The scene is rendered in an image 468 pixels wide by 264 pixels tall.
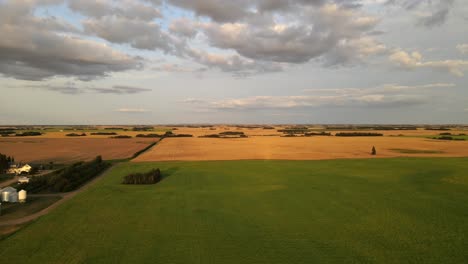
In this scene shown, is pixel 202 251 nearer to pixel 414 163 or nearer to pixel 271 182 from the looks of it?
pixel 271 182

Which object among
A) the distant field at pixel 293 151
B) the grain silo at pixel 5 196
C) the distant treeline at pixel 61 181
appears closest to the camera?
the grain silo at pixel 5 196

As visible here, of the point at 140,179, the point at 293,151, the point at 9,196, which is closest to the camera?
the point at 9,196

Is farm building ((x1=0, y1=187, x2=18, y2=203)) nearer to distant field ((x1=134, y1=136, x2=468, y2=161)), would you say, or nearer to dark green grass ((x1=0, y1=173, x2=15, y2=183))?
dark green grass ((x1=0, y1=173, x2=15, y2=183))

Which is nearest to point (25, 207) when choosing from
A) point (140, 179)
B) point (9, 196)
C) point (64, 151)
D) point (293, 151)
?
point (9, 196)

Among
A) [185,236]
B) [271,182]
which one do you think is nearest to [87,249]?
[185,236]

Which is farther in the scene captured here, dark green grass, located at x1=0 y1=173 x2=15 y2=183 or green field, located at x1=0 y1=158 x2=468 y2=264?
dark green grass, located at x1=0 y1=173 x2=15 y2=183

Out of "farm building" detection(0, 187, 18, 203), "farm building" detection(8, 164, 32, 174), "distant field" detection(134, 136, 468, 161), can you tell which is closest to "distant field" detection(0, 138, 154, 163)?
"distant field" detection(134, 136, 468, 161)

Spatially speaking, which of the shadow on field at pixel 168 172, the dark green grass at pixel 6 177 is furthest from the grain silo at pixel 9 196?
the shadow on field at pixel 168 172

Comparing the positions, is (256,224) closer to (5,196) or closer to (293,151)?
(5,196)

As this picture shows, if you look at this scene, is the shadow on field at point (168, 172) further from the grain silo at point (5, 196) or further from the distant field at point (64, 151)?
the distant field at point (64, 151)
